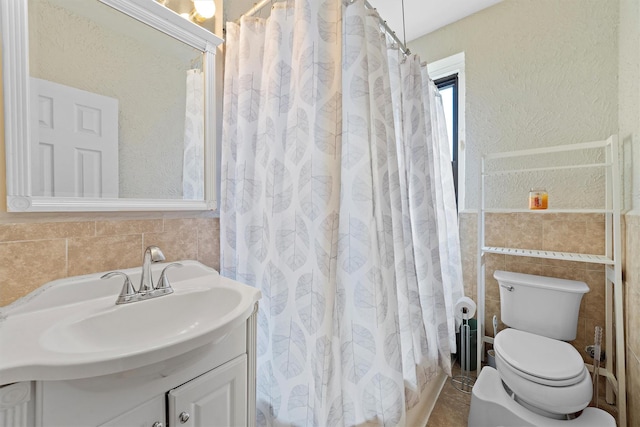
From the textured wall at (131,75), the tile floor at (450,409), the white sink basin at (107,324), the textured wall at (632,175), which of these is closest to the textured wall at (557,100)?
the textured wall at (632,175)

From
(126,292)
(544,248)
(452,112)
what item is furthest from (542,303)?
(126,292)

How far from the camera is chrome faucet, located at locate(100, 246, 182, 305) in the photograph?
2.68 feet

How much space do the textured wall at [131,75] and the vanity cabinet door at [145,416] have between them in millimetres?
679

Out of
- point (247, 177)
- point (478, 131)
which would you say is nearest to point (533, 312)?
point (478, 131)

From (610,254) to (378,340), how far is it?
143 cm

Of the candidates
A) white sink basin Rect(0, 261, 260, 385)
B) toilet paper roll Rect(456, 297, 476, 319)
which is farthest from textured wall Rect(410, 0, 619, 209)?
white sink basin Rect(0, 261, 260, 385)

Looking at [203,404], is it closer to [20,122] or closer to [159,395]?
[159,395]

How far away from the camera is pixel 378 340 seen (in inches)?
38.9

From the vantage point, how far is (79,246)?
857 mm

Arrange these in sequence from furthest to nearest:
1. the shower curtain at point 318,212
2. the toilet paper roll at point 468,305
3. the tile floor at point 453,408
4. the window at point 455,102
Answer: the window at point 455,102 → the toilet paper roll at point 468,305 → the tile floor at point 453,408 → the shower curtain at point 318,212

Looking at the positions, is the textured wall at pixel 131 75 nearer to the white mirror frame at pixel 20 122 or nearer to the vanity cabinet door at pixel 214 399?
the white mirror frame at pixel 20 122

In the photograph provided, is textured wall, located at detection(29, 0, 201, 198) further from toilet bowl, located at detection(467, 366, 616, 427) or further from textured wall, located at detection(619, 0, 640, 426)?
textured wall, located at detection(619, 0, 640, 426)

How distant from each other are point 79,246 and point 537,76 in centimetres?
250

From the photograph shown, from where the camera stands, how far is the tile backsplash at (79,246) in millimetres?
749
